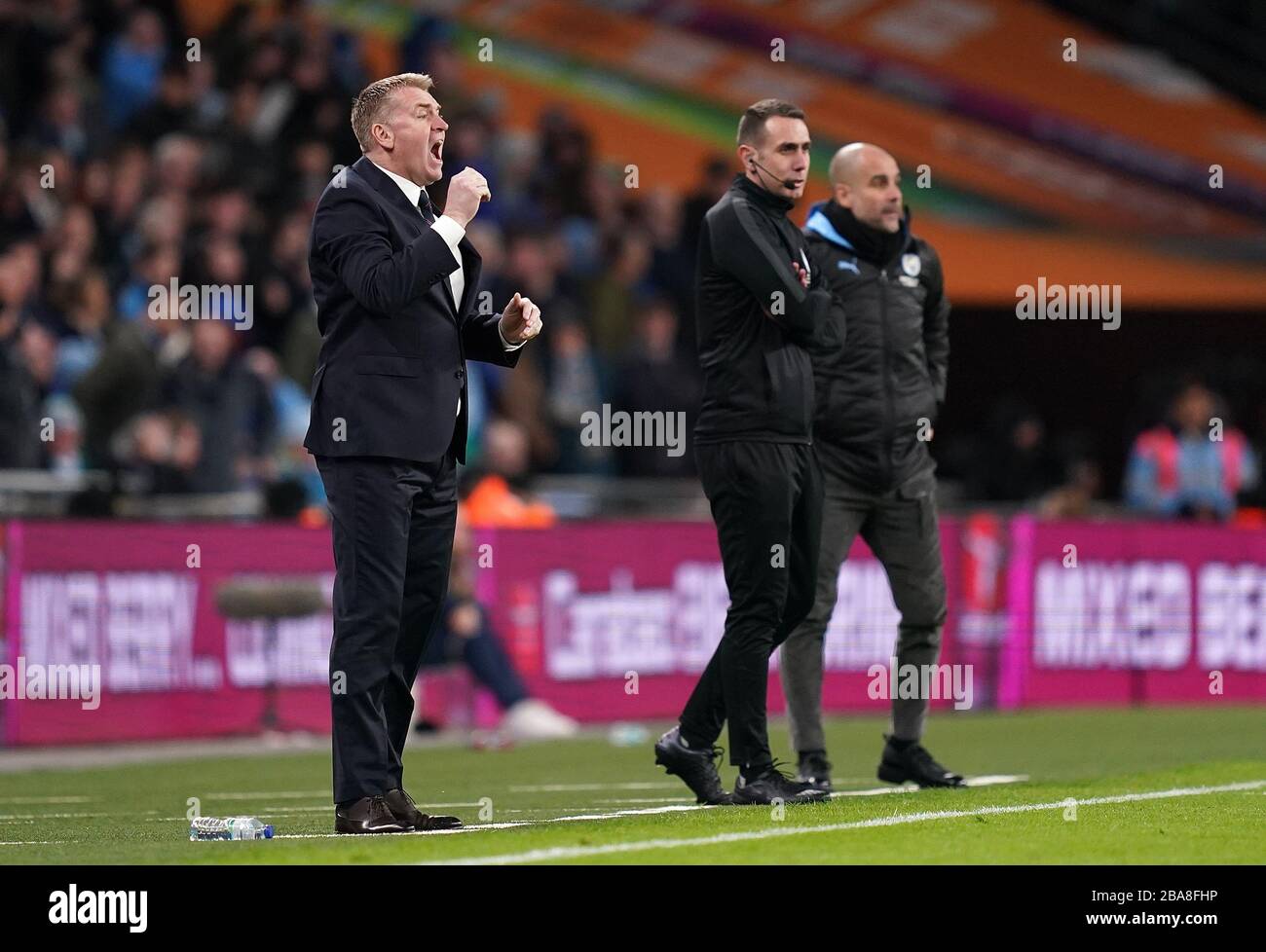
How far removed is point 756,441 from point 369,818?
2054mm

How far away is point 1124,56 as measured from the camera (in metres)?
23.5

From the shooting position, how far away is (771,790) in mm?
8836

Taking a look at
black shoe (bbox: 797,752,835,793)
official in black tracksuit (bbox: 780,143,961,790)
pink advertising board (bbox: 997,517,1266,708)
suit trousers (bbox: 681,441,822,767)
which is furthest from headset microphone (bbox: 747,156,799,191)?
pink advertising board (bbox: 997,517,1266,708)

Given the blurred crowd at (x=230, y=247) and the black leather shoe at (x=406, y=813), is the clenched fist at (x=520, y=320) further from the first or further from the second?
the blurred crowd at (x=230, y=247)

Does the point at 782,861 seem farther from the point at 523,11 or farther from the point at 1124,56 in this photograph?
the point at 1124,56

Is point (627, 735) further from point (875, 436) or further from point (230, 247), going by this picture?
point (875, 436)

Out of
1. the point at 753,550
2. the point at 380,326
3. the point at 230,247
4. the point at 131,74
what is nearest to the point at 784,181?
the point at 753,550

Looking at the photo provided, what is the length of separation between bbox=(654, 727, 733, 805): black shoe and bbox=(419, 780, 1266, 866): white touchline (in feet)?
2.91

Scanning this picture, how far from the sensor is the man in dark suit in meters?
7.81

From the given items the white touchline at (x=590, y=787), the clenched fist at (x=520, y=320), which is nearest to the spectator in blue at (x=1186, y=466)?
the white touchline at (x=590, y=787)

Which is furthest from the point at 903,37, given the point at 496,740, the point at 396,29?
the point at 496,740

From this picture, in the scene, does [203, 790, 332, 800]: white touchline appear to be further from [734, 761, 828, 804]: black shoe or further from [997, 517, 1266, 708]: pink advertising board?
[997, 517, 1266, 708]: pink advertising board

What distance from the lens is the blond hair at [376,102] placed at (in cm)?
808
